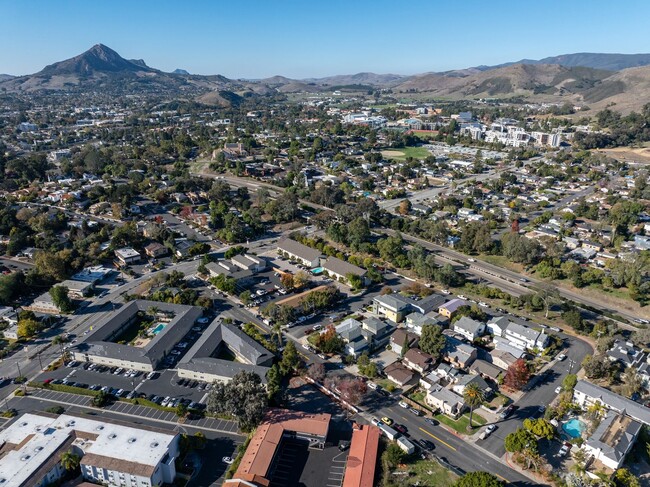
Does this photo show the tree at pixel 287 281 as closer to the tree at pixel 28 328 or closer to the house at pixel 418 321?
the house at pixel 418 321

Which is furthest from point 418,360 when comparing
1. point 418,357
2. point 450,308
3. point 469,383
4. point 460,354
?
point 450,308

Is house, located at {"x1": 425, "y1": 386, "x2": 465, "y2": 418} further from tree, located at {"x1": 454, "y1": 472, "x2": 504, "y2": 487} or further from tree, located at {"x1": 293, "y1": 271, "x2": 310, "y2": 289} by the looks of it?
tree, located at {"x1": 293, "y1": 271, "x2": 310, "y2": 289}

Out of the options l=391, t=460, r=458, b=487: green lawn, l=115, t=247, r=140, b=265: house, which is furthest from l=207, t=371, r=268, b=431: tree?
l=115, t=247, r=140, b=265: house

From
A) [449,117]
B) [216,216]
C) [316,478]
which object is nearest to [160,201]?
[216,216]

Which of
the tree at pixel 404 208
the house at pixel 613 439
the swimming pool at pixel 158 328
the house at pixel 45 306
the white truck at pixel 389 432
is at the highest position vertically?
the tree at pixel 404 208

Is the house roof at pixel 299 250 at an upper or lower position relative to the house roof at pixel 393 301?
upper

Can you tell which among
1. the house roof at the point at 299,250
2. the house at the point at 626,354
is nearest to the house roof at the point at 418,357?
the house at the point at 626,354

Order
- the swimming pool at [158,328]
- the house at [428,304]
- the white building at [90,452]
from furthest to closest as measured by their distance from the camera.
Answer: the house at [428,304]
the swimming pool at [158,328]
the white building at [90,452]
